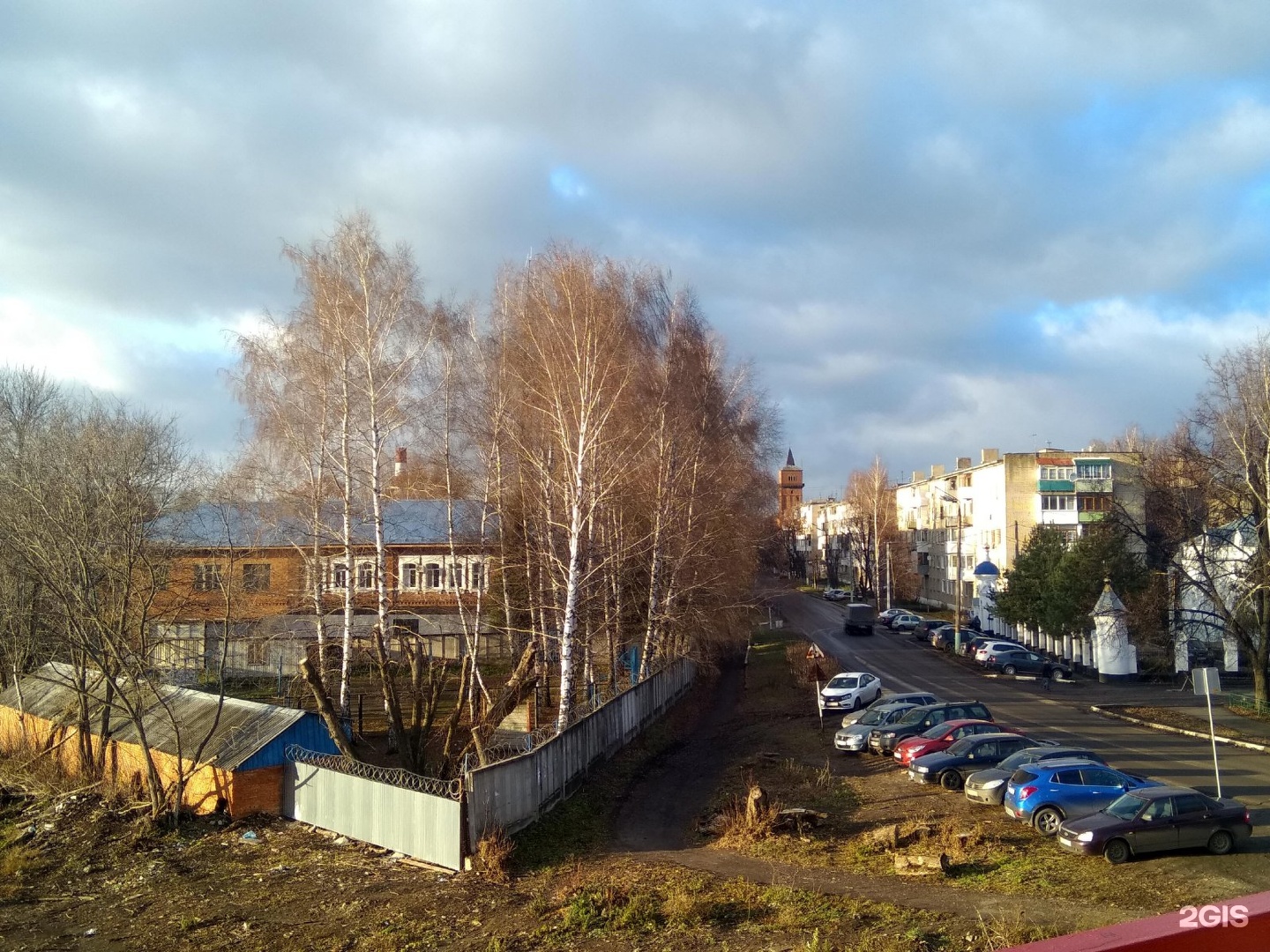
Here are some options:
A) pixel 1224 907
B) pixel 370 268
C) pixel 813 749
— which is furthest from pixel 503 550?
pixel 1224 907

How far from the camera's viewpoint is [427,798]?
46.7 feet

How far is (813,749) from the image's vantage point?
2442cm

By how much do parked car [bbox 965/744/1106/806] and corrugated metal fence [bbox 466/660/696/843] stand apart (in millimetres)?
8196

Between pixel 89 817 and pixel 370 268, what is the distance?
13925mm

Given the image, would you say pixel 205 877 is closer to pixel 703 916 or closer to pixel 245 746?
pixel 245 746

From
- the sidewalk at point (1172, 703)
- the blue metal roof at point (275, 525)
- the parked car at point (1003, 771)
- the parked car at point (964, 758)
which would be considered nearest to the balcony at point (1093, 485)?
the sidewalk at point (1172, 703)

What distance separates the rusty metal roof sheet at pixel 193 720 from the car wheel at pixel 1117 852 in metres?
14.4

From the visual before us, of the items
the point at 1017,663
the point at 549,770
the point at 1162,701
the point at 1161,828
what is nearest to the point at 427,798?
the point at 549,770

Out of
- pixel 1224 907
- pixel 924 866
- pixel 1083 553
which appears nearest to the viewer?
pixel 1224 907

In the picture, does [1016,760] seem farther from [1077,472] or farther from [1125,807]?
[1077,472]

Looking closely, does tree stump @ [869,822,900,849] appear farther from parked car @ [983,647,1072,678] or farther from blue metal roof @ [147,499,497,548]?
parked car @ [983,647,1072,678]

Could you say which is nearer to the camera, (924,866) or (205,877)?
(924,866)

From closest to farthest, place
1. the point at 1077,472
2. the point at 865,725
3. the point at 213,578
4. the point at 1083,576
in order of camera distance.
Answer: the point at 865,725 → the point at 213,578 → the point at 1083,576 → the point at 1077,472

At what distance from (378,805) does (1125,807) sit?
39.5 ft
